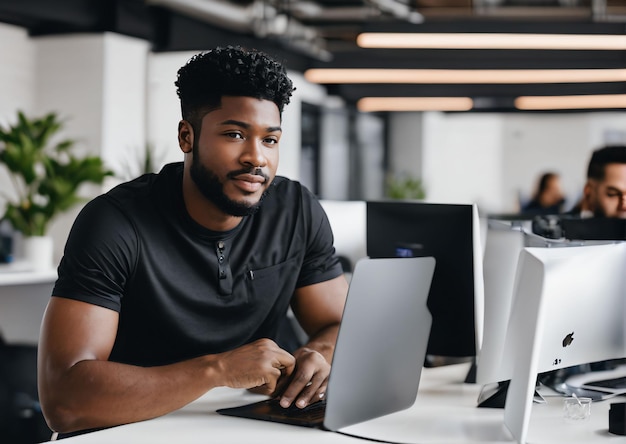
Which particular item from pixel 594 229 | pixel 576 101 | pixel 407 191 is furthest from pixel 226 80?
pixel 407 191

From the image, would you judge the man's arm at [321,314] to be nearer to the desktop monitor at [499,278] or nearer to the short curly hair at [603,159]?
the desktop monitor at [499,278]

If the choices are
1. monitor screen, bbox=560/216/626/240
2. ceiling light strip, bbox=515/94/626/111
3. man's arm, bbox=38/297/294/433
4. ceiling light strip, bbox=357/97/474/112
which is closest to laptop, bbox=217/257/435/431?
man's arm, bbox=38/297/294/433

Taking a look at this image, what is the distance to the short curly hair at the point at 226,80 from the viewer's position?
1.99m

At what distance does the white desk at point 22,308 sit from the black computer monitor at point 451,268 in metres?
3.09

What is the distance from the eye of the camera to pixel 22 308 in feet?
16.3

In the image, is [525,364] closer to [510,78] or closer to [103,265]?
[103,265]

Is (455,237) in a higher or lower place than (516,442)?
higher

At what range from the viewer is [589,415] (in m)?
1.84

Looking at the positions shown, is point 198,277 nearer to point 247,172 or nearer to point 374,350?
point 247,172

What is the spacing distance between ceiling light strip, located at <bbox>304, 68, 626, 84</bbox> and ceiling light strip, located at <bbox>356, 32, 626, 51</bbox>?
111 centimetres

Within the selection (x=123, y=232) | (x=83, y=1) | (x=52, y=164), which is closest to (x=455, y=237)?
(x=123, y=232)

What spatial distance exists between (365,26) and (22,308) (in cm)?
267

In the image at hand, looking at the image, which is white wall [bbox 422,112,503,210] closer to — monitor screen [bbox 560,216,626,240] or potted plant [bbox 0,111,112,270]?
potted plant [bbox 0,111,112,270]

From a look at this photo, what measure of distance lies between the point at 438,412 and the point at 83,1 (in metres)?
5.20
